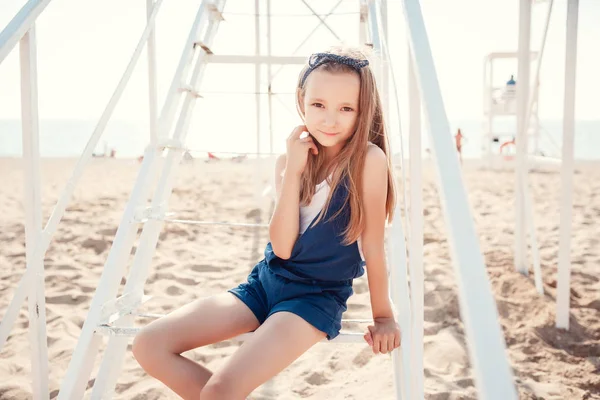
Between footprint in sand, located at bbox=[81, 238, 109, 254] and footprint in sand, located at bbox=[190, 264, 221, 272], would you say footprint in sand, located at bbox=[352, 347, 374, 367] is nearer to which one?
footprint in sand, located at bbox=[190, 264, 221, 272]

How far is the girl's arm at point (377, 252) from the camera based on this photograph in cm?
141

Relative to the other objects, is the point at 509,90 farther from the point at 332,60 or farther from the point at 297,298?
the point at 297,298

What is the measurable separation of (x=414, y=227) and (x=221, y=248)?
2801 millimetres

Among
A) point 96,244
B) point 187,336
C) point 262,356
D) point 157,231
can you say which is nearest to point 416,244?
point 262,356

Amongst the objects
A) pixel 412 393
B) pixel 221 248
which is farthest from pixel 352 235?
pixel 221 248

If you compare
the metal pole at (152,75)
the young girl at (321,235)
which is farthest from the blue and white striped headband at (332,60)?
the metal pole at (152,75)

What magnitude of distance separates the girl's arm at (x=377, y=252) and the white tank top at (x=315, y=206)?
0.35 ft

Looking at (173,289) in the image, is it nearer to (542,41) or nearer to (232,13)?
(232,13)

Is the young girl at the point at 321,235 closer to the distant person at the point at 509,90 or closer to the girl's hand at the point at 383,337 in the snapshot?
the girl's hand at the point at 383,337

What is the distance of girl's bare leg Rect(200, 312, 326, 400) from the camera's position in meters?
1.25

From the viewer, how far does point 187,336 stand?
1422mm

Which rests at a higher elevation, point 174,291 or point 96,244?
point 96,244

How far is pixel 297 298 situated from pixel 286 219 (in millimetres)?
226

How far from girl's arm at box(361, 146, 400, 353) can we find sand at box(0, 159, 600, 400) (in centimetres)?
78
